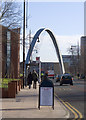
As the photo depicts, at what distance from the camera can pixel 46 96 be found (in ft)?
49.2

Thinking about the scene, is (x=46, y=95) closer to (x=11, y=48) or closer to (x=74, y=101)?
(x=74, y=101)

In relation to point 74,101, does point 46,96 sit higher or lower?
higher

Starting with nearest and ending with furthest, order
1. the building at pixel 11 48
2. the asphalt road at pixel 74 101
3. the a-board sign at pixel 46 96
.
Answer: the asphalt road at pixel 74 101 < the a-board sign at pixel 46 96 < the building at pixel 11 48

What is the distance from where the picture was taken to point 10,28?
25.6 m

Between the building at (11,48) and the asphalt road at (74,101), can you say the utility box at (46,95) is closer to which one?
the asphalt road at (74,101)

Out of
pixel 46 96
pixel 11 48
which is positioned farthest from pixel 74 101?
pixel 11 48

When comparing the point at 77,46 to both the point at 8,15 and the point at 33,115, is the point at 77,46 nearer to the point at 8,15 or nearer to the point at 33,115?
the point at 8,15

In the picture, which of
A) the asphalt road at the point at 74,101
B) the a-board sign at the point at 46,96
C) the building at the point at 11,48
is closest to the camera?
the asphalt road at the point at 74,101

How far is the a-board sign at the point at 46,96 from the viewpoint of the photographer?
14922 millimetres

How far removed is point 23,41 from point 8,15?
4.37m

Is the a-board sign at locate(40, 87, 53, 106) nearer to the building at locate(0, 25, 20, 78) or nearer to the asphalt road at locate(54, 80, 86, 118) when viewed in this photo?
the asphalt road at locate(54, 80, 86, 118)

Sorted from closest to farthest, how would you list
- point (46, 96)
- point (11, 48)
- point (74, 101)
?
point (46, 96) → point (74, 101) → point (11, 48)

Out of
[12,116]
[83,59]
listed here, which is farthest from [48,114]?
[83,59]

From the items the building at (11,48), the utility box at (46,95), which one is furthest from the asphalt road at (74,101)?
the building at (11,48)
